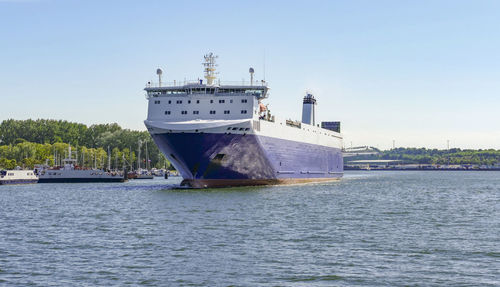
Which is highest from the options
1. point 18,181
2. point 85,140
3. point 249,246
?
point 85,140

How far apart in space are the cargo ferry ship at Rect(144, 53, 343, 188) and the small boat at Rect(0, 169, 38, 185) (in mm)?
39833

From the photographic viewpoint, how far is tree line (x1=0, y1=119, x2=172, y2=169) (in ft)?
528

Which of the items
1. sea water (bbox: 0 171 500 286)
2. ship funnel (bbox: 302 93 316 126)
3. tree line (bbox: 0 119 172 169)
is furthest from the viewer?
tree line (bbox: 0 119 172 169)

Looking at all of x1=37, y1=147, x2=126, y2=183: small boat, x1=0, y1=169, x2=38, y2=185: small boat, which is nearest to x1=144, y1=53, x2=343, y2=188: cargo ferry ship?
x1=0, y1=169, x2=38, y2=185: small boat

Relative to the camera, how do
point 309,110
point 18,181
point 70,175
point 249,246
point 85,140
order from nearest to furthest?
point 249,246 < point 18,181 < point 309,110 < point 70,175 < point 85,140

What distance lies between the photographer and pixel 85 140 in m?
183

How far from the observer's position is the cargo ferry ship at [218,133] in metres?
60.3

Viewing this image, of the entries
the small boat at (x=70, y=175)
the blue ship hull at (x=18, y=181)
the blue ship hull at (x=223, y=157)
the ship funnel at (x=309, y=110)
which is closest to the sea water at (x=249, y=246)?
the blue ship hull at (x=223, y=157)

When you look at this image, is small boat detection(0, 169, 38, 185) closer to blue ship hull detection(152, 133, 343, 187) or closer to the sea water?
blue ship hull detection(152, 133, 343, 187)

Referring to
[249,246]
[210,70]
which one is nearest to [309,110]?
[210,70]

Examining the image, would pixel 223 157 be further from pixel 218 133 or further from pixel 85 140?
pixel 85 140

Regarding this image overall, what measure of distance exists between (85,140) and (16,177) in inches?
3367

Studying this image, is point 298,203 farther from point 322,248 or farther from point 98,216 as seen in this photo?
point 322,248

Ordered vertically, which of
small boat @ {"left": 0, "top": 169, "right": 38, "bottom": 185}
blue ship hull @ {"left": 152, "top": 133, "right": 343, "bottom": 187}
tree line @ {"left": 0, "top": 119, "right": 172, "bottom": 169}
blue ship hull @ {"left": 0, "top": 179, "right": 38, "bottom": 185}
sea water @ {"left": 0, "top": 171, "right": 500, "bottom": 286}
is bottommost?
sea water @ {"left": 0, "top": 171, "right": 500, "bottom": 286}
